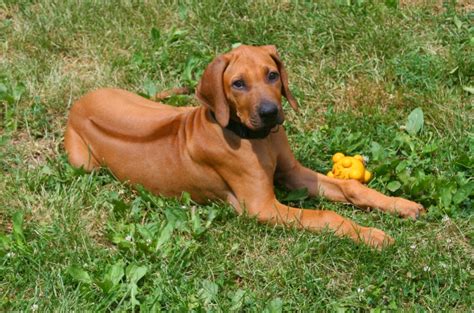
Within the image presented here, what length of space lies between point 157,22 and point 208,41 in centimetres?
71

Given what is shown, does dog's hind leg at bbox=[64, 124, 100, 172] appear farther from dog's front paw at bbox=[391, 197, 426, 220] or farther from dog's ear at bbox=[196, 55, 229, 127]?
dog's front paw at bbox=[391, 197, 426, 220]

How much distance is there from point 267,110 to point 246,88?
257 millimetres

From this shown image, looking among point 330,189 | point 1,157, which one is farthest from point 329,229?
point 1,157

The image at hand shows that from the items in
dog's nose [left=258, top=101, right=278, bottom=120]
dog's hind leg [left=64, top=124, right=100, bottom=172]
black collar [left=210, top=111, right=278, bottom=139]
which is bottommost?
dog's hind leg [left=64, top=124, right=100, bottom=172]

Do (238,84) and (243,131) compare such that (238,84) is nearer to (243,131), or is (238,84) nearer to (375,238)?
(243,131)

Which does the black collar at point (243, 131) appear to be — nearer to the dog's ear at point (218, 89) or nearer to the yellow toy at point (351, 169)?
the dog's ear at point (218, 89)

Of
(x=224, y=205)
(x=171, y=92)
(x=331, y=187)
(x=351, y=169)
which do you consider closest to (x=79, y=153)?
(x=171, y=92)

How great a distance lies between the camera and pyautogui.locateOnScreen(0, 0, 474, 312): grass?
518cm

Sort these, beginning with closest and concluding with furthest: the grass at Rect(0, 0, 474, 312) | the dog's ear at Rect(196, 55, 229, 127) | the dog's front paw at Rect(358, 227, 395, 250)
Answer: the grass at Rect(0, 0, 474, 312)
the dog's front paw at Rect(358, 227, 395, 250)
the dog's ear at Rect(196, 55, 229, 127)

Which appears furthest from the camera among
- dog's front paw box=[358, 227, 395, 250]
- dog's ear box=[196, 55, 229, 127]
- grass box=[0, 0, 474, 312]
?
dog's ear box=[196, 55, 229, 127]

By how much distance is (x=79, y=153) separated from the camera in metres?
6.52

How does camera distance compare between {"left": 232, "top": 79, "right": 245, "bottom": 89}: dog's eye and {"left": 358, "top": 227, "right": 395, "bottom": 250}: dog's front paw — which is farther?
{"left": 232, "top": 79, "right": 245, "bottom": 89}: dog's eye

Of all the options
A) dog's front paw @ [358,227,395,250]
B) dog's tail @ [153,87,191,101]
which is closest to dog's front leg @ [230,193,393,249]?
dog's front paw @ [358,227,395,250]

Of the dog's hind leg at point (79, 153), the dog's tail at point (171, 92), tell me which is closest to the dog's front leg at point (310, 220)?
the dog's hind leg at point (79, 153)
